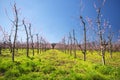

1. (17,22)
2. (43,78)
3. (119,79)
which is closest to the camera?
(119,79)

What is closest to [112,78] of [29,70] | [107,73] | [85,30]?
[107,73]

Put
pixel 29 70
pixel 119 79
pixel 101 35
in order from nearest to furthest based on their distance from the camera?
pixel 119 79, pixel 29 70, pixel 101 35

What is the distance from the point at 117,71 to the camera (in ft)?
41.6

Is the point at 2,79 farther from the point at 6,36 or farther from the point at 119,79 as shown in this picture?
the point at 6,36

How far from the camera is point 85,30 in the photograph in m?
26.7

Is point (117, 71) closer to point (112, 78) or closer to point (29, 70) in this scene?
point (112, 78)

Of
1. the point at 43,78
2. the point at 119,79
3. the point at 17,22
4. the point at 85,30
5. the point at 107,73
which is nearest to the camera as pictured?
the point at 119,79

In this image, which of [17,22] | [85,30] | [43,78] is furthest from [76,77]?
[85,30]

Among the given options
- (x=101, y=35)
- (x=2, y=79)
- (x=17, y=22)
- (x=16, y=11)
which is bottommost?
(x=2, y=79)

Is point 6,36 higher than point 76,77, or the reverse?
point 6,36

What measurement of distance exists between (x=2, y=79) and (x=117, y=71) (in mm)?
8607

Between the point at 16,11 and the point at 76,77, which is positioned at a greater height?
the point at 16,11

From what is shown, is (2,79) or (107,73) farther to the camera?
(107,73)

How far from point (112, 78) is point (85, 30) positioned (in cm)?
1575
